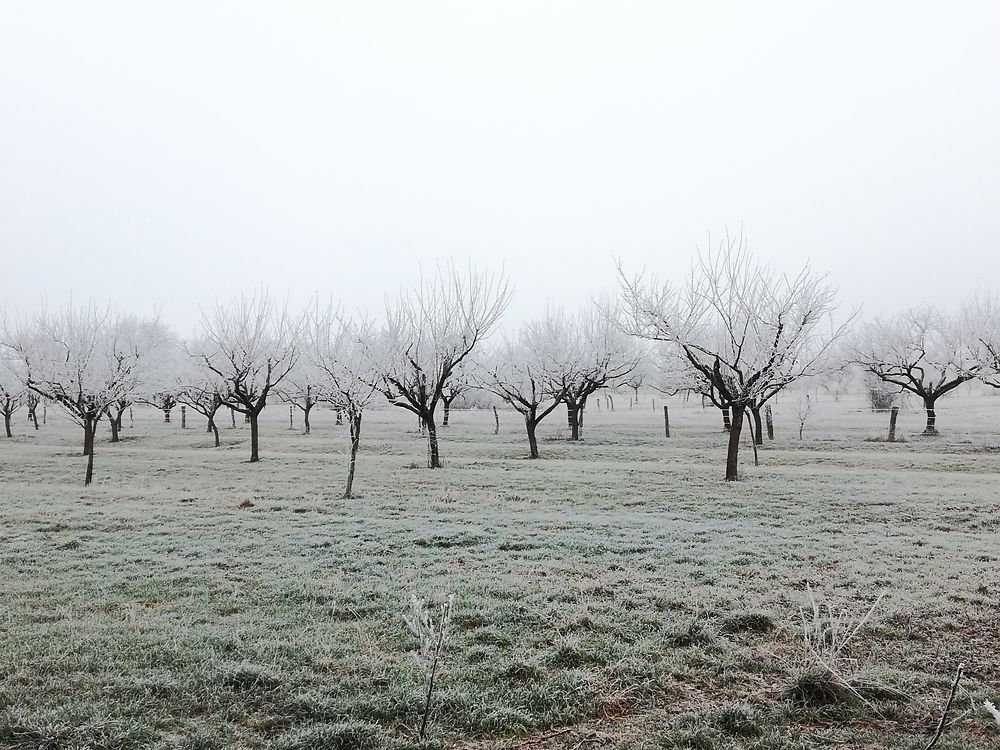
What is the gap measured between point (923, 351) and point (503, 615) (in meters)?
35.0

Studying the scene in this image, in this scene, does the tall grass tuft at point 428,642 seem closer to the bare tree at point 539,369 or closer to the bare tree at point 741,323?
the bare tree at point 741,323

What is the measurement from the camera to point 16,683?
455 cm

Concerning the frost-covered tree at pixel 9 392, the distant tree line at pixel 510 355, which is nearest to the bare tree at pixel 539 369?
the distant tree line at pixel 510 355

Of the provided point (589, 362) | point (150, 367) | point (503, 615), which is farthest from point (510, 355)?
point (503, 615)

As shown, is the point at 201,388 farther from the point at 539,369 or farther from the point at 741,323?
the point at 741,323

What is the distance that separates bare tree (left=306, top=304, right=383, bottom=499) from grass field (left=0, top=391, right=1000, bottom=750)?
3.05 m

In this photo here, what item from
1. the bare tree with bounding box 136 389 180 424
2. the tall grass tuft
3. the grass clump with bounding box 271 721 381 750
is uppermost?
the bare tree with bounding box 136 389 180 424

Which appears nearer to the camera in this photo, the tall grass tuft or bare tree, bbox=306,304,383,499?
the tall grass tuft

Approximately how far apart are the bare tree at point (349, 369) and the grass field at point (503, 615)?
3.05 m

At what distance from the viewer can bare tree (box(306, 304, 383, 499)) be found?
16891mm

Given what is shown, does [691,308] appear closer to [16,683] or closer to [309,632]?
[309,632]

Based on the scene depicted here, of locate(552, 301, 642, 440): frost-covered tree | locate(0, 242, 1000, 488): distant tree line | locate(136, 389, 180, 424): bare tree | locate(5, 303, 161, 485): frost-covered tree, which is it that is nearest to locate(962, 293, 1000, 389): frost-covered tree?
locate(0, 242, 1000, 488): distant tree line

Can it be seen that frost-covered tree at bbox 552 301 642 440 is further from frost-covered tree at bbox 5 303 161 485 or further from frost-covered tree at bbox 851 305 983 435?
frost-covered tree at bbox 5 303 161 485

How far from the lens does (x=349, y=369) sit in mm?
19156
